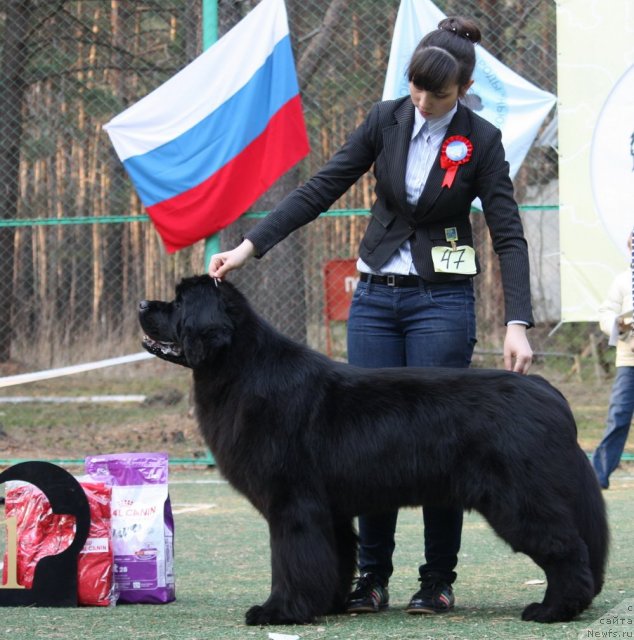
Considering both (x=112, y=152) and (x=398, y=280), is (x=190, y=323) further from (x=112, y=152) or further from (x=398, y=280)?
(x=112, y=152)

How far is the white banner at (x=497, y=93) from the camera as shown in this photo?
26.4ft

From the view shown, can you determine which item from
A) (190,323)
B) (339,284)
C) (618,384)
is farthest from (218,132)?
(190,323)

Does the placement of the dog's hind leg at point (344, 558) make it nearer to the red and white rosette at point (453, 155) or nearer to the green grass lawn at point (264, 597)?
the green grass lawn at point (264, 597)

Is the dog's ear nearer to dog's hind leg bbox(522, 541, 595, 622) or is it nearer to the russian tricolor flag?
dog's hind leg bbox(522, 541, 595, 622)

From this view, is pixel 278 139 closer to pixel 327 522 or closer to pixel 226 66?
pixel 226 66

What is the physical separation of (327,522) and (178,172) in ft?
16.1

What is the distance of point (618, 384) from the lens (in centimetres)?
751

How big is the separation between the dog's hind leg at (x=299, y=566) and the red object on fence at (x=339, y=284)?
5864 millimetres

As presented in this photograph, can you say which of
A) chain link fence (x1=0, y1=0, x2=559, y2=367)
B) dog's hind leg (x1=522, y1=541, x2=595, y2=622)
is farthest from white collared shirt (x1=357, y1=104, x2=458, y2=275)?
chain link fence (x1=0, y1=0, x2=559, y2=367)

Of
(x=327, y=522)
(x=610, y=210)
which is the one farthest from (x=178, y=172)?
(x=327, y=522)

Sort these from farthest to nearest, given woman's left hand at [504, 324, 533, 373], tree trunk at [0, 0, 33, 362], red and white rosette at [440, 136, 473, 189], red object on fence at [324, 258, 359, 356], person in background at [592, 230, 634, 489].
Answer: tree trunk at [0, 0, 33, 362] → red object on fence at [324, 258, 359, 356] → person in background at [592, 230, 634, 489] → red and white rosette at [440, 136, 473, 189] → woman's left hand at [504, 324, 533, 373]

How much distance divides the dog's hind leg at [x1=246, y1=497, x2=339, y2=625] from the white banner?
16.4 feet

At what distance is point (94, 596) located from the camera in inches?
158

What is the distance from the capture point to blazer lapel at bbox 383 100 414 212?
393cm
